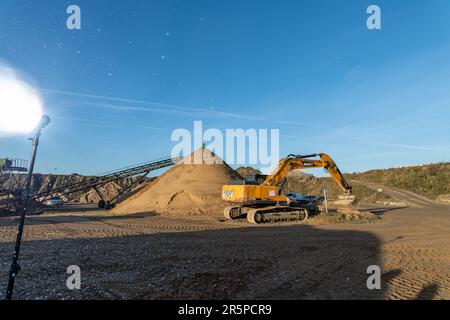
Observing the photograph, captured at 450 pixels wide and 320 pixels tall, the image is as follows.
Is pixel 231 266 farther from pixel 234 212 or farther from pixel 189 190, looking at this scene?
pixel 189 190

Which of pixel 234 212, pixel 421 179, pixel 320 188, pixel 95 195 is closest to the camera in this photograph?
pixel 234 212

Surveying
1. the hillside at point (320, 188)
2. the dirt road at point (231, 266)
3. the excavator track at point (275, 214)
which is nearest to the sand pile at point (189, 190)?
the excavator track at point (275, 214)

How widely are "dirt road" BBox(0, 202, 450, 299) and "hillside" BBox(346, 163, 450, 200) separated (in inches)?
1518

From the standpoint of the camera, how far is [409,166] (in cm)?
6191

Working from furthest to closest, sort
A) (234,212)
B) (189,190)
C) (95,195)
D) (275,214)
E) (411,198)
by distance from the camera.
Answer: (95,195) < (411,198) < (189,190) < (234,212) < (275,214)

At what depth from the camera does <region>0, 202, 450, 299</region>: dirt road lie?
18.2 ft

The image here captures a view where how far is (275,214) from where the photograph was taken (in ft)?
59.5

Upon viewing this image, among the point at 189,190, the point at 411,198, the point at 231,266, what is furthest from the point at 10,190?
the point at 411,198

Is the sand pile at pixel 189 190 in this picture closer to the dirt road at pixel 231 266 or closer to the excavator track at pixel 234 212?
the excavator track at pixel 234 212

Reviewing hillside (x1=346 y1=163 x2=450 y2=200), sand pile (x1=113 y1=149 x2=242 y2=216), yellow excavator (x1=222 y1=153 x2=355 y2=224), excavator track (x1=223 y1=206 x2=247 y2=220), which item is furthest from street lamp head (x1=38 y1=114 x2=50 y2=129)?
hillside (x1=346 y1=163 x2=450 y2=200)

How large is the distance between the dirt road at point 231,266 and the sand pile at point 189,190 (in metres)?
12.8

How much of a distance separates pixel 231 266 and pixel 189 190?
20153 millimetres
